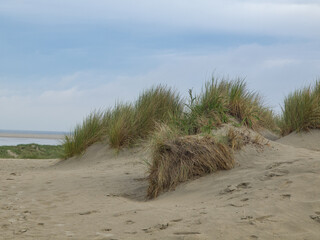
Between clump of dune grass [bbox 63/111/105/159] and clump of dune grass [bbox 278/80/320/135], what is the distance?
4835 mm

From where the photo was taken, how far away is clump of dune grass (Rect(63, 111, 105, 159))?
10.9 metres

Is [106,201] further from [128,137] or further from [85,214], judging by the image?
[128,137]

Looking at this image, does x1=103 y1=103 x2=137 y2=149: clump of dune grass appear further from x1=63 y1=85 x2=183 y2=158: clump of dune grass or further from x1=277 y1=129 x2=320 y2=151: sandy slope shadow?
x1=277 y1=129 x2=320 y2=151: sandy slope shadow

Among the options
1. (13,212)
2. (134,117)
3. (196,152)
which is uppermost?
(134,117)

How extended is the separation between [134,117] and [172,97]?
1.18 m

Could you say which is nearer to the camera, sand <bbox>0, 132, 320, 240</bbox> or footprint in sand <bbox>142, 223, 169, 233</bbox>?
sand <bbox>0, 132, 320, 240</bbox>

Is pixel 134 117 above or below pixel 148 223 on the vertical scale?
above

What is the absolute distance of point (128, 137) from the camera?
10125mm

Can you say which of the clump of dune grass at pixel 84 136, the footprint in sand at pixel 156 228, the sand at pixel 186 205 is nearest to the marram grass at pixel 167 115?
the clump of dune grass at pixel 84 136

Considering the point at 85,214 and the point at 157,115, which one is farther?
the point at 157,115

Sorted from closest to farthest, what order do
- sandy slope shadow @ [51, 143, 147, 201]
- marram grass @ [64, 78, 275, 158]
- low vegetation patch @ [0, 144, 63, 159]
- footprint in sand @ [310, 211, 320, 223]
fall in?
footprint in sand @ [310, 211, 320, 223] → sandy slope shadow @ [51, 143, 147, 201] → marram grass @ [64, 78, 275, 158] → low vegetation patch @ [0, 144, 63, 159]

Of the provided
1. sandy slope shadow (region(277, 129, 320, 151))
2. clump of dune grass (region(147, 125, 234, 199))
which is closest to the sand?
clump of dune grass (region(147, 125, 234, 199))

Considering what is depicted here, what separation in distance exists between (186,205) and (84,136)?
657 centimetres

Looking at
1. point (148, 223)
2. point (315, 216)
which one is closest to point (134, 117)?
point (148, 223)
